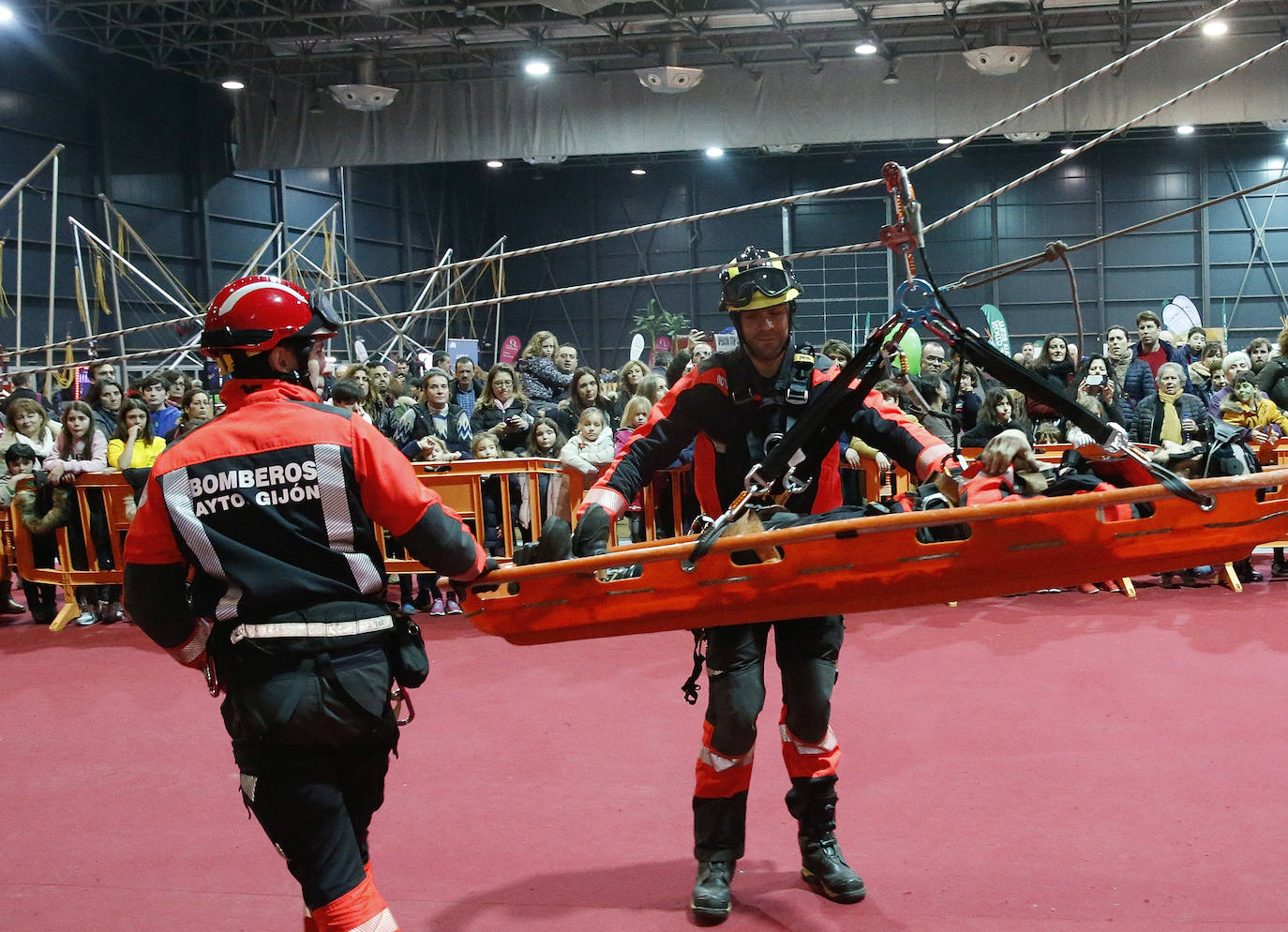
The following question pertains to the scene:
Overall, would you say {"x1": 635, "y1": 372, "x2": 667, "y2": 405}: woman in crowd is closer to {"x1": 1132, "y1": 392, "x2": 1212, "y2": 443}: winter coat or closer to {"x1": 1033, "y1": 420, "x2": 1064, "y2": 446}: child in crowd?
{"x1": 1033, "y1": 420, "x2": 1064, "y2": 446}: child in crowd

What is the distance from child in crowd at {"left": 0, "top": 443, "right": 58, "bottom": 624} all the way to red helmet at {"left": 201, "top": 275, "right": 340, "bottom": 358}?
648 centimetres

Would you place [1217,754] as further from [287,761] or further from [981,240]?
[981,240]

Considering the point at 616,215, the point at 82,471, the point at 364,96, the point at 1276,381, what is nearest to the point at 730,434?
the point at 82,471

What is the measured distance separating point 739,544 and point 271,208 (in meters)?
24.0

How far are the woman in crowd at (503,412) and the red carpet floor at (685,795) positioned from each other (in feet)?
7.45

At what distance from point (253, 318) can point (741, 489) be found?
1.55 metres

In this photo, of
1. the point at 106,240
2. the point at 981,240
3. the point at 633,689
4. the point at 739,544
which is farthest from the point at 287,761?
the point at 981,240

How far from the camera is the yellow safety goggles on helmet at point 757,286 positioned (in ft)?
10.9

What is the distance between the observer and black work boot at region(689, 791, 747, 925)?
3279 mm

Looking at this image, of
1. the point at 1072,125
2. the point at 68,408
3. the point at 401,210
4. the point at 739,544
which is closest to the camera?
the point at 739,544

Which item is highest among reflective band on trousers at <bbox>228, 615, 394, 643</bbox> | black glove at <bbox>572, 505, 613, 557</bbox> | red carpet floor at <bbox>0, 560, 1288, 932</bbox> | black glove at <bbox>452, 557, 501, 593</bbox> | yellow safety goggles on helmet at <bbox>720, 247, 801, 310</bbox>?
yellow safety goggles on helmet at <bbox>720, 247, 801, 310</bbox>

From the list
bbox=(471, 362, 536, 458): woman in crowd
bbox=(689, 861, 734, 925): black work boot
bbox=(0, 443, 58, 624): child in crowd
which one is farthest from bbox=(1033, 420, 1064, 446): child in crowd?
bbox=(0, 443, 58, 624): child in crowd

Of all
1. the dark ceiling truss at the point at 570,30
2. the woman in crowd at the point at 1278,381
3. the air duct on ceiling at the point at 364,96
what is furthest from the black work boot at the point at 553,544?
the air duct on ceiling at the point at 364,96

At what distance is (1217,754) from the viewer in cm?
442
